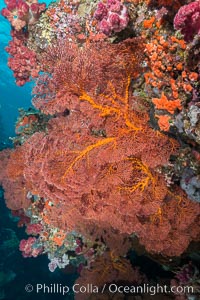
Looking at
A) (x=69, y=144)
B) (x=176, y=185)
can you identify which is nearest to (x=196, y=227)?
(x=176, y=185)

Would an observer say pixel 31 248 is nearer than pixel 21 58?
No

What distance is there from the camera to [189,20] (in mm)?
3053

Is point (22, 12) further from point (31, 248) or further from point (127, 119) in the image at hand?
point (31, 248)

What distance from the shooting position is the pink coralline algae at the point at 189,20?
294 centimetres

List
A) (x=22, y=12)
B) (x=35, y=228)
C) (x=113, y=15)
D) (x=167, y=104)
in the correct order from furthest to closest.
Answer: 1. (x=35, y=228)
2. (x=22, y=12)
3. (x=113, y=15)
4. (x=167, y=104)

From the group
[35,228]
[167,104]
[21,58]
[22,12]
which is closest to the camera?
[167,104]

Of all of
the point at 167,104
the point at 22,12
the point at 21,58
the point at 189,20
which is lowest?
the point at 167,104

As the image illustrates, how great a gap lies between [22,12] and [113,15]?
159 inches

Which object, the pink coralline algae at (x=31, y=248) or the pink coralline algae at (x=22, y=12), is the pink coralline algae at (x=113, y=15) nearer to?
the pink coralline algae at (x=22, y=12)

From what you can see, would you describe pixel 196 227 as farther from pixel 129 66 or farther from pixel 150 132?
pixel 129 66

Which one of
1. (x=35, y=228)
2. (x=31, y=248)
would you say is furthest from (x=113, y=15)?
(x=31, y=248)

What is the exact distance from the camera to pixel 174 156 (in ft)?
14.6

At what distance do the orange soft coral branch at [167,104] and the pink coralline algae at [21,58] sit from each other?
440 cm

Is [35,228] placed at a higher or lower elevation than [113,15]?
lower
